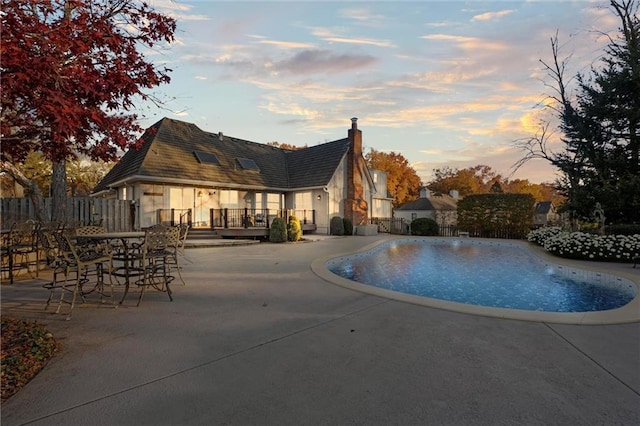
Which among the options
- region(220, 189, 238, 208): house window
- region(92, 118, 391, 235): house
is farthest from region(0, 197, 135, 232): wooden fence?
region(220, 189, 238, 208): house window

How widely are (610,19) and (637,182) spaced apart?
25.0ft

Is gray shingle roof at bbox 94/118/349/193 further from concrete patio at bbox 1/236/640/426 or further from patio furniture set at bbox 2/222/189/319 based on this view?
concrete patio at bbox 1/236/640/426

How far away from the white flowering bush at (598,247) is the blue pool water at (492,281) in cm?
100

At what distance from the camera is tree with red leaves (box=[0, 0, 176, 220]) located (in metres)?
2.79

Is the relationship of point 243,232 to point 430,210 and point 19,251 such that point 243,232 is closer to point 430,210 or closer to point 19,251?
point 19,251

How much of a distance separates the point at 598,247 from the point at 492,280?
5.37 m

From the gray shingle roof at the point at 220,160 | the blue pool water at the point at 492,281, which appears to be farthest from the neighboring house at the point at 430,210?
the blue pool water at the point at 492,281

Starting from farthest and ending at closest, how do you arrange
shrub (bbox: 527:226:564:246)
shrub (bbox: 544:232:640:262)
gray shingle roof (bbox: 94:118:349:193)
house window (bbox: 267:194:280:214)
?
house window (bbox: 267:194:280:214)
gray shingle roof (bbox: 94:118:349:193)
shrub (bbox: 527:226:564:246)
shrub (bbox: 544:232:640:262)

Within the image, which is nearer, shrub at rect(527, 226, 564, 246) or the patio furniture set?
the patio furniture set

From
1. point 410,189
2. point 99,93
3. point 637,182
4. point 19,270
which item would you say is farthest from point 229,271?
point 410,189

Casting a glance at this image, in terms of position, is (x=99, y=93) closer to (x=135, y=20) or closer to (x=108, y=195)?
(x=135, y=20)

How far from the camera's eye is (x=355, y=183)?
69.8 ft

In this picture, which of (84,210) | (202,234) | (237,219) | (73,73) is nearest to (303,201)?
(237,219)

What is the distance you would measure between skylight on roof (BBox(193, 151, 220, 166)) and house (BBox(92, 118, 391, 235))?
0.19ft
